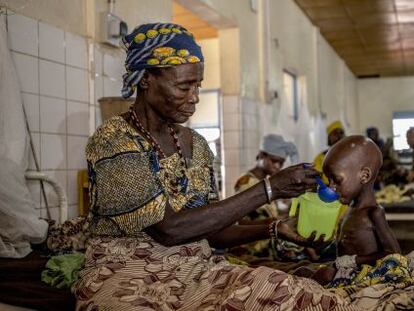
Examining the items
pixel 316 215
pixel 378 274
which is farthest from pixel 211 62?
pixel 378 274

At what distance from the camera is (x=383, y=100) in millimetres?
17312

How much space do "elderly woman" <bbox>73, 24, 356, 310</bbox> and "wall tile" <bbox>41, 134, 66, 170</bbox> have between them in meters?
1.34

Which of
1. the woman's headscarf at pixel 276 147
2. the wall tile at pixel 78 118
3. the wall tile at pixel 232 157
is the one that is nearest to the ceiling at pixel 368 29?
the wall tile at pixel 232 157

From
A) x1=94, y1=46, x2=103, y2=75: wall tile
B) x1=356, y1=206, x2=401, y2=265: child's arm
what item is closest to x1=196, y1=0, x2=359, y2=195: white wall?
x1=94, y1=46, x2=103, y2=75: wall tile

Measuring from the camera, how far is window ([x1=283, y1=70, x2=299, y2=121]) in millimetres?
9082

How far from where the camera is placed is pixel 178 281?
1802 millimetres

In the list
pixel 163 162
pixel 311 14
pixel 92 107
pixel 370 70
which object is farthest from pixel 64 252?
pixel 370 70

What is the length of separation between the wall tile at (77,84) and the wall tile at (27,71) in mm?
311

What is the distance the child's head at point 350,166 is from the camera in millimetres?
2291

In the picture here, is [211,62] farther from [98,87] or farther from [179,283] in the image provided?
[179,283]

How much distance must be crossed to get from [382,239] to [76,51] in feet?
7.27

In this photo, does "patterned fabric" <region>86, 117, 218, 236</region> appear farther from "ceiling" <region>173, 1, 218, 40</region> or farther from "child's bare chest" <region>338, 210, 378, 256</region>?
"ceiling" <region>173, 1, 218, 40</region>

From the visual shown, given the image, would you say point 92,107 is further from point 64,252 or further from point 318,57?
point 318,57

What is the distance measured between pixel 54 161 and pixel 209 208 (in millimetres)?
1759
